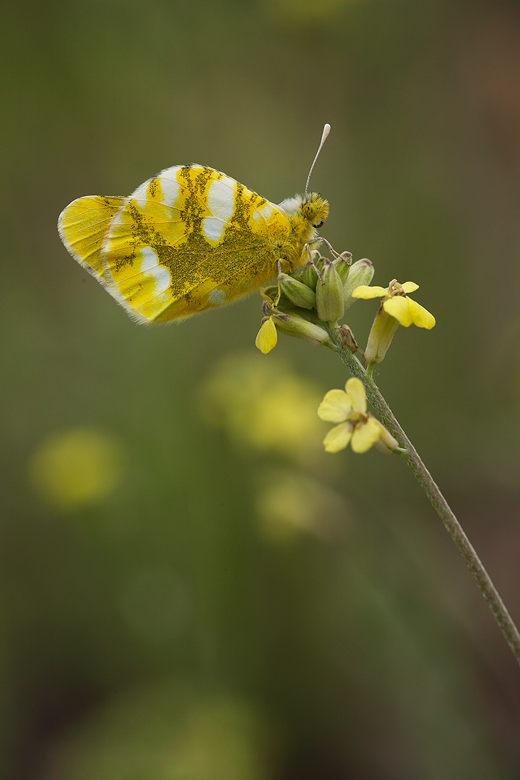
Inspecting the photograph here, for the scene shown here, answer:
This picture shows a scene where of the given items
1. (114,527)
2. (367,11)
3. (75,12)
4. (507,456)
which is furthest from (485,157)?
(114,527)

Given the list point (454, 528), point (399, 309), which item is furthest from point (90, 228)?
point (454, 528)

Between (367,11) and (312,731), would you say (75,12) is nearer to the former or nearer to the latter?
(367,11)

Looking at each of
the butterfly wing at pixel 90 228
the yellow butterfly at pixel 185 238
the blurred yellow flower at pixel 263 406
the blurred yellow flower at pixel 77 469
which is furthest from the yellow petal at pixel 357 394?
the blurred yellow flower at pixel 77 469

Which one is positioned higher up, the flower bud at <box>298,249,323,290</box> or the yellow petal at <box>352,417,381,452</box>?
the flower bud at <box>298,249,323,290</box>

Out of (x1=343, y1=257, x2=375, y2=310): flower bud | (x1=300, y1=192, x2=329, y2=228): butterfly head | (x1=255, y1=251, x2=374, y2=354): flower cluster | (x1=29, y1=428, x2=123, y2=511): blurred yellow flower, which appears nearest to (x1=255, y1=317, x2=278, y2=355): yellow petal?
(x1=255, y1=251, x2=374, y2=354): flower cluster

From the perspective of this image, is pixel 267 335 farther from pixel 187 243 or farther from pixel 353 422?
pixel 187 243

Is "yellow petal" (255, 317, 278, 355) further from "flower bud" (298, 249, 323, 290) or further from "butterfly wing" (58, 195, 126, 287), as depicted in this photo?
"butterfly wing" (58, 195, 126, 287)
